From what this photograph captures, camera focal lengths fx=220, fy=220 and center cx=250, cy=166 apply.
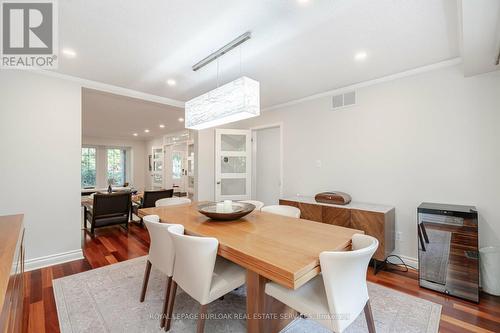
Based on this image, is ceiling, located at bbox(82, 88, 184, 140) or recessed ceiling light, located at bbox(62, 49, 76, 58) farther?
ceiling, located at bbox(82, 88, 184, 140)

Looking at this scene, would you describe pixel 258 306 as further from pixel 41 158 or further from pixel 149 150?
pixel 149 150

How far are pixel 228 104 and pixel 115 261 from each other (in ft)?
8.47

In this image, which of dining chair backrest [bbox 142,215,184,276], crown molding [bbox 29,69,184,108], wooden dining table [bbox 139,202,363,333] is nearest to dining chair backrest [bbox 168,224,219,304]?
wooden dining table [bbox 139,202,363,333]

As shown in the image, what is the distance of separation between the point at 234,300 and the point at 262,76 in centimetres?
266

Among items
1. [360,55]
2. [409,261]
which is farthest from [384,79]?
[409,261]

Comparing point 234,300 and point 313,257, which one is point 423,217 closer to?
point 313,257

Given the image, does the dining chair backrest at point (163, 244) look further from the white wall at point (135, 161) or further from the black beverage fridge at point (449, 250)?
the white wall at point (135, 161)

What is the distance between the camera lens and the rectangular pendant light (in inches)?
Answer: 78.4

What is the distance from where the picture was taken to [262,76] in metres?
2.97

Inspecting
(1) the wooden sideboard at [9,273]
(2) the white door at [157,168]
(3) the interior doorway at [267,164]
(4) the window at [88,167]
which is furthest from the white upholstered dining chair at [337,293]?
(4) the window at [88,167]

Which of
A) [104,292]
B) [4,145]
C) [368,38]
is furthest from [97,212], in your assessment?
[368,38]

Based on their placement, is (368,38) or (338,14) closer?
(338,14)

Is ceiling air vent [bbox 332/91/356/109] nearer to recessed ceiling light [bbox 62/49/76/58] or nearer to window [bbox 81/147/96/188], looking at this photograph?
recessed ceiling light [bbox 62/49/76/58]

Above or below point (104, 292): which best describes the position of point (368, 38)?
above
